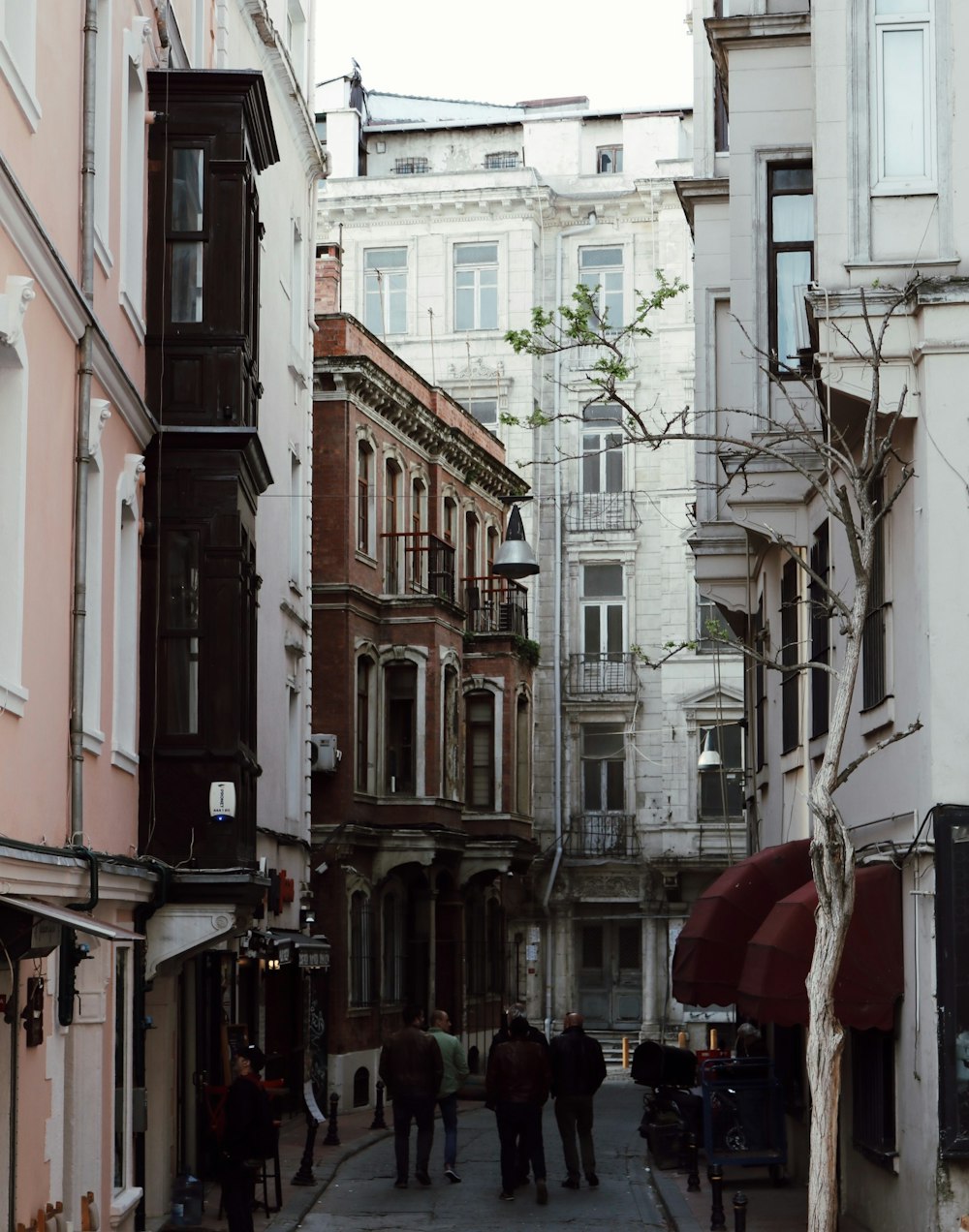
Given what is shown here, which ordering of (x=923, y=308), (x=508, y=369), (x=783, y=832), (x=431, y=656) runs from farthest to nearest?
(x=508, y=369) < (x=431, y=656) < (x=783, y=832) < (x=923, y=308)

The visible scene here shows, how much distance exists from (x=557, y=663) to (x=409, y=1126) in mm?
32100

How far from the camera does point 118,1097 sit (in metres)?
16.6

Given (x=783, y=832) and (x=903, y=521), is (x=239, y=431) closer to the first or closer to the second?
(x=903, y=521)

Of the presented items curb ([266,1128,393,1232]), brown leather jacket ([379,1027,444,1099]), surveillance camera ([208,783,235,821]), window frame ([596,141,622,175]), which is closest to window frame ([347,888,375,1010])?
curb ([266,1128,393,1232])

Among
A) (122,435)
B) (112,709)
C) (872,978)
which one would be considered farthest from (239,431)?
(872,978)

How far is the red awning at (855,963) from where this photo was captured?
50.2 ft

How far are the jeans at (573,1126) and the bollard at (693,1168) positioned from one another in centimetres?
104

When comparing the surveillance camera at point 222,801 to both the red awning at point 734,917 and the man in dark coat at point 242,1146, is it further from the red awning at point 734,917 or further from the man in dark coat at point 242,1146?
the red awning at point 734,917

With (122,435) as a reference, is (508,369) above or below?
above

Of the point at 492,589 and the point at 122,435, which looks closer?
the point at 122,435

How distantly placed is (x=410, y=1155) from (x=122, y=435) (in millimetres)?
12344

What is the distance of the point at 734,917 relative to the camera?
1933 cm

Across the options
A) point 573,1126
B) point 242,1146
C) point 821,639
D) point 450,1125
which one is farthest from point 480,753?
point 242,1146

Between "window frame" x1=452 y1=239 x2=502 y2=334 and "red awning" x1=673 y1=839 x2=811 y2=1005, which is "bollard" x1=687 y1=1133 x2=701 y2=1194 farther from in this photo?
"window frame" x1=452 y1=239 x2=502 y2=334
